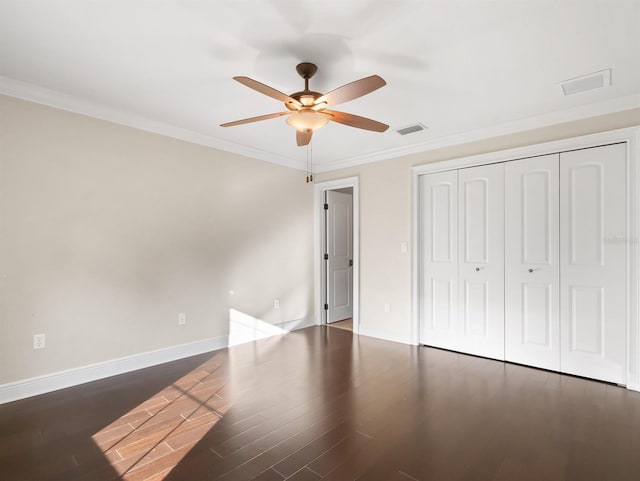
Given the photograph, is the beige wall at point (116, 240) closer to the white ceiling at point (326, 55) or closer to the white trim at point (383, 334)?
the white ceiling at point (326, 55)

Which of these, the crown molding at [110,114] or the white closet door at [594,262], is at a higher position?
the crown molding at [110,114]

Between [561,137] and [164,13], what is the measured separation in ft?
11.6

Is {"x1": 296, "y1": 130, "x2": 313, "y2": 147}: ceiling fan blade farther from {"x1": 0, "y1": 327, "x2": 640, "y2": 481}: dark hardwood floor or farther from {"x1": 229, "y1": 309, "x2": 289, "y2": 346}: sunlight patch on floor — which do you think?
{"x1": 229, "y1": 309, "x2": 289, "y2": 346}: sunlight patch on floor

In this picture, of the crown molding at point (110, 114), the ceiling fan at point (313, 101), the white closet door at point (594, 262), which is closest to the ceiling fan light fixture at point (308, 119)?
the ceiling fan at point (313, 101)

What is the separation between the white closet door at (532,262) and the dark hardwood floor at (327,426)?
0.27 metres

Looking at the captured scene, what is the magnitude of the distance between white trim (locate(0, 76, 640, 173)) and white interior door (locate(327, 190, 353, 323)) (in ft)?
3.62

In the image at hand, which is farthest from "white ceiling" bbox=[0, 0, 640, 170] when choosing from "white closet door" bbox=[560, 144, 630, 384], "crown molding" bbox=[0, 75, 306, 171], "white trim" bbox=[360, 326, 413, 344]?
"white trim" bbox=[360, 326, 413, 344]

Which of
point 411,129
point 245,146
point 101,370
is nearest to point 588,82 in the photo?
point 411,129

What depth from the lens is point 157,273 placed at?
3543 mm

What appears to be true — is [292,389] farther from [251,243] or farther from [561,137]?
[561,137]

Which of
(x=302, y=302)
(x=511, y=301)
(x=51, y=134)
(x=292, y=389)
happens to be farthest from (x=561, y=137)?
(x=51, y=134)

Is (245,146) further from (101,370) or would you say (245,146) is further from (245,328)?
(101,370)

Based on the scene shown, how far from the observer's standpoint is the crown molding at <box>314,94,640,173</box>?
2.96 m

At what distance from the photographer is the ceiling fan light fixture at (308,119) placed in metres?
2.32
